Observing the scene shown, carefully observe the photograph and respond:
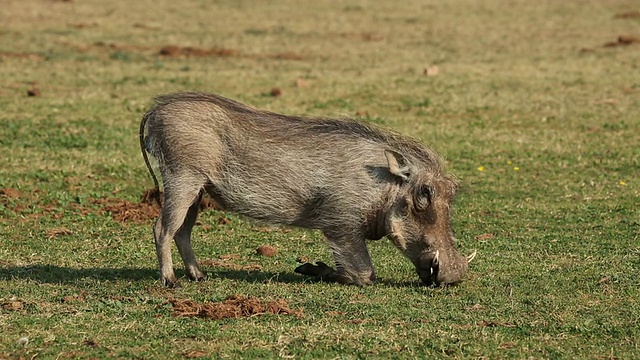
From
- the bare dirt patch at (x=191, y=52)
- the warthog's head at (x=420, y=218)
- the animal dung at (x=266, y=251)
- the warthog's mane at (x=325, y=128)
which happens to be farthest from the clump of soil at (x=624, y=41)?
the warthog's head at (x=420, y=218)

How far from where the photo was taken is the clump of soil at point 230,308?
243 inches

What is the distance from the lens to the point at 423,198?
282 inches

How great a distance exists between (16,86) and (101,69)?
5.94ft

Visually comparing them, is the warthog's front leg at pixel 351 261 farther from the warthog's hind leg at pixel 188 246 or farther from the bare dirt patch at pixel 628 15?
the bare dirt patch at pixel 628 15

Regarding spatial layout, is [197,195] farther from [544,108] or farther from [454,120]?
[544,108]

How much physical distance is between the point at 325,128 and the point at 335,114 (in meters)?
A: 4.83

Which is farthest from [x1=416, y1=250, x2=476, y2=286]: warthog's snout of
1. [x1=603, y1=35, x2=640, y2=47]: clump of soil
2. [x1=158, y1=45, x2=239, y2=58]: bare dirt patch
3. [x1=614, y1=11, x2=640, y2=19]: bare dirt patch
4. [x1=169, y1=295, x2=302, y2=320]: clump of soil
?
[x1=614, y1=11, x2=640, y2=19]: bare dirt patch

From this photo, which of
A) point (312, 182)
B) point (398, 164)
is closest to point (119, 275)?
point (312, 182)

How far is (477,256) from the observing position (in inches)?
318

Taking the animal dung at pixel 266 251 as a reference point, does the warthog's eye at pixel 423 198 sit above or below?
above

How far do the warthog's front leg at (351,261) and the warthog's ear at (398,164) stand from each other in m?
0.48

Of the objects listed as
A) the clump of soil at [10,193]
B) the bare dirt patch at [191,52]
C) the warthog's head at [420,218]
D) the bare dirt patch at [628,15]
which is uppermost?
the warthog's head at [420,218]

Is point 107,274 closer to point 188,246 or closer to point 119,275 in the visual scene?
point 119,275

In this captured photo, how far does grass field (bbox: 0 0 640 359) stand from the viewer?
596 cm
